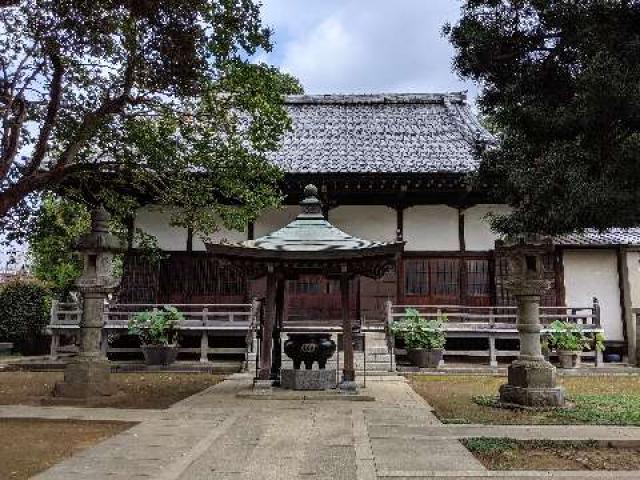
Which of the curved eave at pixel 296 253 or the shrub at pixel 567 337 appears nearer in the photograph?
the curved eave at pixel 296 253

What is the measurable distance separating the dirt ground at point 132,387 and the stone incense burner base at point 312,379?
2178mm

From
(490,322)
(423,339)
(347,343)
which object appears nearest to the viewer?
(347,343)

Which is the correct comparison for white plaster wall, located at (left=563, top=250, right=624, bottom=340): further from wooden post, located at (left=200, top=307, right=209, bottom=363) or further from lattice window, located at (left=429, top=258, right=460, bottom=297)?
wooden post, located at (left=200, top=307, right=209, bottom=363)

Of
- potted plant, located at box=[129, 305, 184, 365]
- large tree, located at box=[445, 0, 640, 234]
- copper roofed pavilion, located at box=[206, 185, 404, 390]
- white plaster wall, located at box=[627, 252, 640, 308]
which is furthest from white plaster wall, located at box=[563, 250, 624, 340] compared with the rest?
potted plant, located at box=[129, 305, 184, 365]

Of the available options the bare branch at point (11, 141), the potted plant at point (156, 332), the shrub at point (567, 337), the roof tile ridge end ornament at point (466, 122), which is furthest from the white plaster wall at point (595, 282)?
the bare branch at point (11, 141)

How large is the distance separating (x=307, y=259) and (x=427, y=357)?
6.14 meters

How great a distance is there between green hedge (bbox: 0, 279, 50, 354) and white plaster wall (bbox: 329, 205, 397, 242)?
12.2m

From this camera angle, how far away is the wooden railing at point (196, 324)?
50.4ft

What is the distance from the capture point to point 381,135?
2006cm

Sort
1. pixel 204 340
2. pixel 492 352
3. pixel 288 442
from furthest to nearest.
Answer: pixel 204 340, pixel 492 352, pixel 288 442

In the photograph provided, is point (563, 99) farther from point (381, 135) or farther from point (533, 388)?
point (381, 135)

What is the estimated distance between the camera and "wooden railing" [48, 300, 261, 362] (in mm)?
15367

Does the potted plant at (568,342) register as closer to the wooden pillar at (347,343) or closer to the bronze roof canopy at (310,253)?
the bronze roof canopy at (310,253)

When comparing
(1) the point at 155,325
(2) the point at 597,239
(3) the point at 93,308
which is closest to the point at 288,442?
(3) the point at 93,308
